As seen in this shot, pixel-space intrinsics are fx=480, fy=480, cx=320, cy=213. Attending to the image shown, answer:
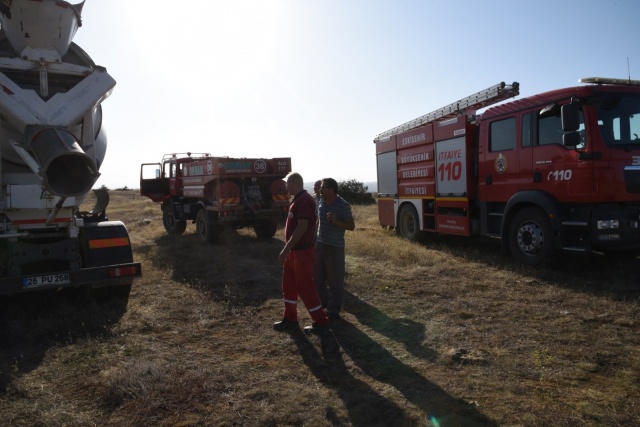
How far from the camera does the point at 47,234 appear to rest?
18.9 feet

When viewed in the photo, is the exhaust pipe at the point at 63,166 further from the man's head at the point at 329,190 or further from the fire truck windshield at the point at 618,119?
the fire truck windshield at the point at 618,119

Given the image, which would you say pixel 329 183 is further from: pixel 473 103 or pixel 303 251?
pixel 473 103

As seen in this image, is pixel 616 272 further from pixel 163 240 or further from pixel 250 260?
pixel 163 240

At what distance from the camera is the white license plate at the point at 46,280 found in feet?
17.6

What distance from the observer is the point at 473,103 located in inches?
384

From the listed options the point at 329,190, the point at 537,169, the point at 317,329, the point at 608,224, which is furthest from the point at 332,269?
the point at 537,169

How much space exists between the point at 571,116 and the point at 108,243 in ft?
21.6

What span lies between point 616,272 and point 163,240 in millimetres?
10997

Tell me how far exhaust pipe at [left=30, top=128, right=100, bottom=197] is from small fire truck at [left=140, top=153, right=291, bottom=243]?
7069 mm

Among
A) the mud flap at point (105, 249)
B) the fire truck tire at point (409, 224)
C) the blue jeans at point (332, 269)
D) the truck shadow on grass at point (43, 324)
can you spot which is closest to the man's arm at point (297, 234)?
the blue jeans at point (332, 269)

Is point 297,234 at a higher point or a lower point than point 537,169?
lower

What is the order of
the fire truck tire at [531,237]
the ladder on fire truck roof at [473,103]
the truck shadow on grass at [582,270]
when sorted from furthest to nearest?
the ladder on fire truck roof at [473,103]
the fire truck tire at [531,237]
the truck shadow on grass at [582,270]

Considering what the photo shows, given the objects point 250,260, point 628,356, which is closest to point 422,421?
point 628,356

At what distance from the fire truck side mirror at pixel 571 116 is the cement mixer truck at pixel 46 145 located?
602 centimetres
